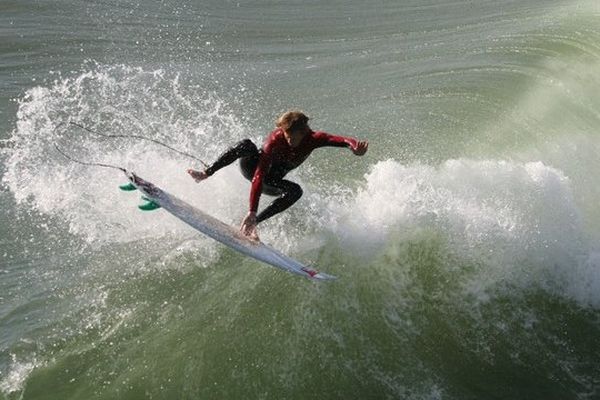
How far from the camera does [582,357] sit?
650 centimetres

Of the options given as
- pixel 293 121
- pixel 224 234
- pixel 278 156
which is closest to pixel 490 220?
pixel 278 156

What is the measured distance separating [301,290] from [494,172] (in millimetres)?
3188

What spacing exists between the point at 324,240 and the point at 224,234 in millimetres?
1445

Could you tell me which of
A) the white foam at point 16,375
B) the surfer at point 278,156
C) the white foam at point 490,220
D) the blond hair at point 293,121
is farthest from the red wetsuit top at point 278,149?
the white foam at point 16,375

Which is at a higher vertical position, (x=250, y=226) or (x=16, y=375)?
(x=250, y=226)

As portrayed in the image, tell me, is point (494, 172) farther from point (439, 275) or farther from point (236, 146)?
point (236, 146)

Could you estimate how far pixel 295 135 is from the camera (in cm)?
597

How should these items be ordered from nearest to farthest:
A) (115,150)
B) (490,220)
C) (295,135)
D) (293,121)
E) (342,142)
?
(293,121) → (295,135) → (342,142) → (490,220) → (115,150)

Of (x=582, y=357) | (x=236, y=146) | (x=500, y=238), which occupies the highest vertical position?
(x=236, y=146)

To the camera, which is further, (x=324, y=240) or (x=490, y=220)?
(x=490, y=220)

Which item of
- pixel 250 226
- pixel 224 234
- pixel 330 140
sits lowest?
pixel 224 234

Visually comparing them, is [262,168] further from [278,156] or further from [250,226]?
[250,226]

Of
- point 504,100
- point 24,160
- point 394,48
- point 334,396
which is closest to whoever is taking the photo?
point 334,396

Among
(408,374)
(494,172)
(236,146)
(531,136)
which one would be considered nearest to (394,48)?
(531,136)
